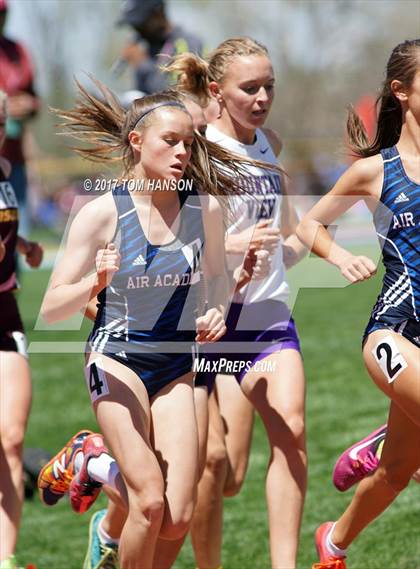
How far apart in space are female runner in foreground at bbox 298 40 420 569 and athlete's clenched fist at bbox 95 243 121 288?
875mm

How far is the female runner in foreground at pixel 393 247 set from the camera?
13.9 feet

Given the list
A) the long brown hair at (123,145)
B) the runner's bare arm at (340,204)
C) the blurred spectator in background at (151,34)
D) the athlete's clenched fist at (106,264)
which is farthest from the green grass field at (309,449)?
the blurred spectator in background at (151,34)

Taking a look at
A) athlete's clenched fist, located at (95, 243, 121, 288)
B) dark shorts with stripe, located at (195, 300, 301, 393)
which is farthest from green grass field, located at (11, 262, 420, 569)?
athlete's clenched fist, located at (95, 243, 121, 288)

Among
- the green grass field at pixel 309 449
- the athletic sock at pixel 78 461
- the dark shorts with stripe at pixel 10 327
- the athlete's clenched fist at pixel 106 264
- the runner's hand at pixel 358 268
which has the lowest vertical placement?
the green grass field at pixel 309 449

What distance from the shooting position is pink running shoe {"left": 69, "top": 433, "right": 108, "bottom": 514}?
485cm

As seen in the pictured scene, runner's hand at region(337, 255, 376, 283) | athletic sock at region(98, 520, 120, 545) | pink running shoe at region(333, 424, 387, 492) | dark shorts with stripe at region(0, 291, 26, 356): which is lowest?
athletic sock at region(98, 520, 120, 545)

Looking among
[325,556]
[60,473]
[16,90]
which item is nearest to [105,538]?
[60,473]

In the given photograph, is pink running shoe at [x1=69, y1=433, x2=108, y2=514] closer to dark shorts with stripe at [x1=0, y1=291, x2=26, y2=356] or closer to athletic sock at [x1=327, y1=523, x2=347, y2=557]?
dark shorts with stripe at [x1=0, y1=291, x2=26, y2=356]

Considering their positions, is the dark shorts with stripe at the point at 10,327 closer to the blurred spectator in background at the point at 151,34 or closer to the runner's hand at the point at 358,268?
the runner's hand at the point at 358,268

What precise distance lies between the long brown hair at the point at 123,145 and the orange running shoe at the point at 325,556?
159 centimetres

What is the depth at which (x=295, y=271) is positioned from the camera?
657 centimetres

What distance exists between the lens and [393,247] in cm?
438

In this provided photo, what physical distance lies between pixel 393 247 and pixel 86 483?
1.71 m

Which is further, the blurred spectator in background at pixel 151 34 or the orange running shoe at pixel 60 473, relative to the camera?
the blurred spectator in background at pixel 151 34
